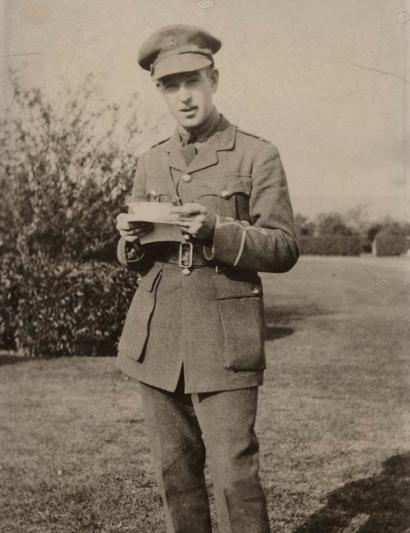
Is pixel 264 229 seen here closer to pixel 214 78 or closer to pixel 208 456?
pixel 214 78

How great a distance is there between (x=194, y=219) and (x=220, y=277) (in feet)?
1.02

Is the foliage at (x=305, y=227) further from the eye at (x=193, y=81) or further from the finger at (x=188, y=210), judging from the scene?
the finger at (x=188, y=210)

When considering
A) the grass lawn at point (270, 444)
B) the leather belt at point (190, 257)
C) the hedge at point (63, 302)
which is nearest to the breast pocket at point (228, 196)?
the leather belt at point (190, 257)

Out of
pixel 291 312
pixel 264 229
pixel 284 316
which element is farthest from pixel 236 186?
pixel 291 312

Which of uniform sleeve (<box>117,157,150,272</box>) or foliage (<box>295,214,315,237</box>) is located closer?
uniform sleeve (<box>117,157,150,272</box>)

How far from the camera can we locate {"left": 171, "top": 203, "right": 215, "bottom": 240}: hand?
2.26 m

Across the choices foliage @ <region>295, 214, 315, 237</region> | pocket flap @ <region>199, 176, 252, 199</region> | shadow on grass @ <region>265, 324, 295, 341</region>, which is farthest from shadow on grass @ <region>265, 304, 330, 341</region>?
foliage @ <region>295, 214, 315, 237</region>

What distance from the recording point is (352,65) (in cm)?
481

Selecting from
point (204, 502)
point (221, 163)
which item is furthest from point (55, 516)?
point (221, 163)

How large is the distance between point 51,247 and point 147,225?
5881mm

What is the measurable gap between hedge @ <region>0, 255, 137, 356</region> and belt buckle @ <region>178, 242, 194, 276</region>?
520 centimetres

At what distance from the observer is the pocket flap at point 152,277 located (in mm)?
2621

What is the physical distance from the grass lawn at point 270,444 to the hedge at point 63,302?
320mm

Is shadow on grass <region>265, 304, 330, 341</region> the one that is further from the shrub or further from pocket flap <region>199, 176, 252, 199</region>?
pocket flap <region>199, 176, 252, 199</region>
